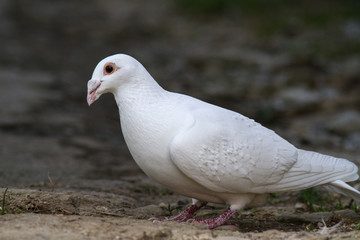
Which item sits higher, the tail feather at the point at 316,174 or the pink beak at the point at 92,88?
the pink beak at the point at 92,88

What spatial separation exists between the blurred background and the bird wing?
2114 mm

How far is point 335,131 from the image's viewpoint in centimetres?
930

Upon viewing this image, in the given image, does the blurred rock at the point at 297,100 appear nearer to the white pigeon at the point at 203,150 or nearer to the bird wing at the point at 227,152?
the white pigeon at the point at 203,150

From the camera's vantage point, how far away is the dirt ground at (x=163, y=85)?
4488 mm

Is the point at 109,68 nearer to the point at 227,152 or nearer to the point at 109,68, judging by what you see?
the point at 109,68

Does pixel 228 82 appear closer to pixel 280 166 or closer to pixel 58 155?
pixel 58 155

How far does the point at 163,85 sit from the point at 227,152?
766cm

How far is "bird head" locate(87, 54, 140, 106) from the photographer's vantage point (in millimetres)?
4426

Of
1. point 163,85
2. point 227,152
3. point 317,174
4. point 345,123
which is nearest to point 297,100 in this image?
point 345,123

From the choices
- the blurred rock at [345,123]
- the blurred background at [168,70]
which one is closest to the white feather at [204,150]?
the blurred background at [168,70]

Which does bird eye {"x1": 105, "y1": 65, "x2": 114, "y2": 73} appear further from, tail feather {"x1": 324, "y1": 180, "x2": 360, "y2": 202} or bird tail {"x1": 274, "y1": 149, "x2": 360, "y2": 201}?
tail feather {"x1": 324, "y1": 180, "x2": 360, "y2": 202}

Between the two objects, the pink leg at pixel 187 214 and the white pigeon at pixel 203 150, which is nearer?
the white pigeon at pixel 203 150

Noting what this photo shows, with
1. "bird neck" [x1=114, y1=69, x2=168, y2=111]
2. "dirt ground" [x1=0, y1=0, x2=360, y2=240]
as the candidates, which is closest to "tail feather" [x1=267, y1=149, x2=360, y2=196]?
"dirt ground" [x1=0, y1=0, x2=360, y2=240]

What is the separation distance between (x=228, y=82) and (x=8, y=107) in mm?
4748
